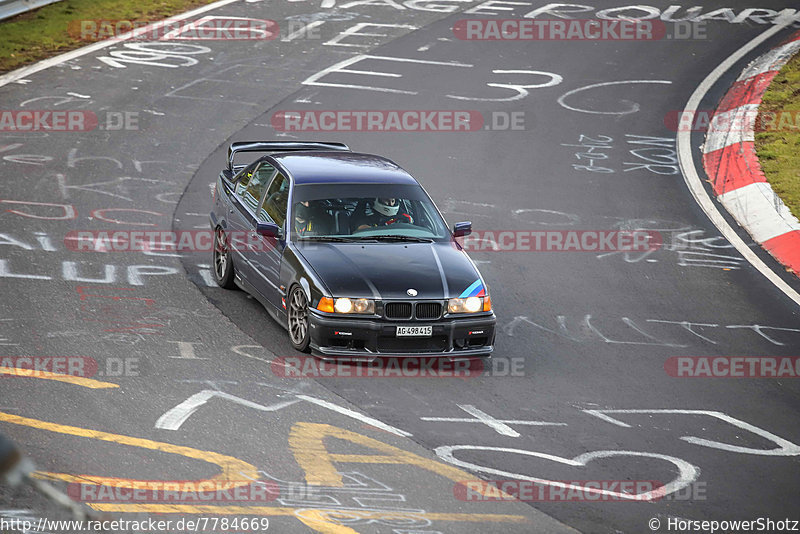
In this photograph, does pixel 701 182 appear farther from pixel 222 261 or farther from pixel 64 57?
pixel 64 57

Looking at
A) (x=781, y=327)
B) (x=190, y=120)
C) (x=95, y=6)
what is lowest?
(x=781, y=327)

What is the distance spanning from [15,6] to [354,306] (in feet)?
53.8

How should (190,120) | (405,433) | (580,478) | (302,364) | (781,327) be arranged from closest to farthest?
1. (580,478)
2. (405,433)
3. (302,364)
4. (781,327)
5. (190,120)

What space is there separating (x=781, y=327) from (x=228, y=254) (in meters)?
5.70

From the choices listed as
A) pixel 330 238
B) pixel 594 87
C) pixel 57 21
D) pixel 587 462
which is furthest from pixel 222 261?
pixel 57 21

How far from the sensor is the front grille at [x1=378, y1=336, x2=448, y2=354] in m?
9.16

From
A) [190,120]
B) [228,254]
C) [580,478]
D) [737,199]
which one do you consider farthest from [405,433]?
[190,120]

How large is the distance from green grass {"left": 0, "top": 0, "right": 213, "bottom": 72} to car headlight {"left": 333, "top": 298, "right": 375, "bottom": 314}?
1288cm

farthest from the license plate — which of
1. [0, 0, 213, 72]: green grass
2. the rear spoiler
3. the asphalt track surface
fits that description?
[0, 0, 213, 72]: green grass

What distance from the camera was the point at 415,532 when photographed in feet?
21.0

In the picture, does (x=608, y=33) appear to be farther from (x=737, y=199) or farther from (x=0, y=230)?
(x=0, y=230)

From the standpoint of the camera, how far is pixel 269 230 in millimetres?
10062

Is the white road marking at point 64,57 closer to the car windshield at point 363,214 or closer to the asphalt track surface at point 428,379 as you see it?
the asphalt track surface at point 428,379

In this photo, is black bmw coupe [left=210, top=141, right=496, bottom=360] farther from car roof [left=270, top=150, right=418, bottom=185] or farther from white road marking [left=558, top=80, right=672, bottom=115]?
white road marking [left=558, top=80, right=672, bottom=115]
